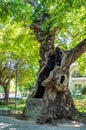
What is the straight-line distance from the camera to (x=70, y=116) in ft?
49.4

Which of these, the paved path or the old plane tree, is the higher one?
the old plane tree

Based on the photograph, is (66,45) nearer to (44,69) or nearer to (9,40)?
(9,40)

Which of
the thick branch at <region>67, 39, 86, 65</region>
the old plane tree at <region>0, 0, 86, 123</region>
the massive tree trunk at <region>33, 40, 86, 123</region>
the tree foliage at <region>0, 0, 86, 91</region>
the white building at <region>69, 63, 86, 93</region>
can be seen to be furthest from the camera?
the white building at <region>69, 63, 86, 93</region>

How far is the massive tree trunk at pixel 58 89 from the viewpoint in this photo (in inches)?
562

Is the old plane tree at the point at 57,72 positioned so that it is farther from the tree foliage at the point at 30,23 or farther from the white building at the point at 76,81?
the white building at the point at 76,81

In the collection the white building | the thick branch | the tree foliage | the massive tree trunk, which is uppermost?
the white building

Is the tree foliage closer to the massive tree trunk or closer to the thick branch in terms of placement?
the thick branch

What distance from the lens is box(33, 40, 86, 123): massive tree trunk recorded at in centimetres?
1427

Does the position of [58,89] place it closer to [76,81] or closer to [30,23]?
[30,23]

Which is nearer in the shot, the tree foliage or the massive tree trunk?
the tree foliage

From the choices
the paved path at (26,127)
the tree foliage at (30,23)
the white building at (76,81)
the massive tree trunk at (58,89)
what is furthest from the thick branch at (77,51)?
the white building at (76,81)

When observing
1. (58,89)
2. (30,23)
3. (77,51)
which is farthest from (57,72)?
(30,23)

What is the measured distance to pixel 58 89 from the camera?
571 inches

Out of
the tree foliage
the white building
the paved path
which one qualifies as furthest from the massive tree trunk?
the white building
